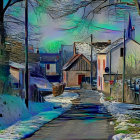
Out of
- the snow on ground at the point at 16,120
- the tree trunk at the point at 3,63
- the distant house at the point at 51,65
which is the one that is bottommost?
the snow on ground at the point at 16,120

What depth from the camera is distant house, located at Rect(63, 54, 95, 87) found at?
77125 millimetres

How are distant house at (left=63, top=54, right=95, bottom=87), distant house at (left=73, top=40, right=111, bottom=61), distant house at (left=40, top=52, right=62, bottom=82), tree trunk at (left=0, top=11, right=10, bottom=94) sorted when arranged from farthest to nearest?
distant house at (left=40, top=52, right=62, bottom=82), distant house at (left=73, top=40, right=111, bottom=61), distant house at (left=63, top=54, right=95, bottom=87), tree trunk at (left=0, top=11, right=10, bottom=94)

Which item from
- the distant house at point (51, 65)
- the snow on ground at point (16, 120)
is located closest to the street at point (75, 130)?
the snow on ground at point (16, 120)

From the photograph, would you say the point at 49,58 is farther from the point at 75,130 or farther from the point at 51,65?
the point at 75,130

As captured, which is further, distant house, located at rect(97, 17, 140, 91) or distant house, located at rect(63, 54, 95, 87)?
distant house, located at rect(63, 54, 95, 87)

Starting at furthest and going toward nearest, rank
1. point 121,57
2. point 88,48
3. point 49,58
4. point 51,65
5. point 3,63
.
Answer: point 49,58, point 51,65, point 88,48, point 121,57, point 3,63

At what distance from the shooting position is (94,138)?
14758 millimetres

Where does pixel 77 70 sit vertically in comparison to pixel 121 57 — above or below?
below

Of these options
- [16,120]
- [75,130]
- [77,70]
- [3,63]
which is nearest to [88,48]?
[77,70]

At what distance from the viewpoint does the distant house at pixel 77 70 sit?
253ft

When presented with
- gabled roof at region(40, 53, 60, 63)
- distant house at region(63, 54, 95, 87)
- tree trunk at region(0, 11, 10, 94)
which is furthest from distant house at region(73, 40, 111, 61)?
tree trunk at region(0, 11, 10, 94)

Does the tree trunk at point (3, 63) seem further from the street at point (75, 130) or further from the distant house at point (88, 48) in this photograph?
the distant house at point (88, 48)

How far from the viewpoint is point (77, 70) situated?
253 ft

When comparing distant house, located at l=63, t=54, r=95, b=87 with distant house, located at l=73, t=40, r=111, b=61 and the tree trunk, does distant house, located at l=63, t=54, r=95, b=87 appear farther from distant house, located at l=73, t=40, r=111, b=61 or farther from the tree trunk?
the tree trunk
